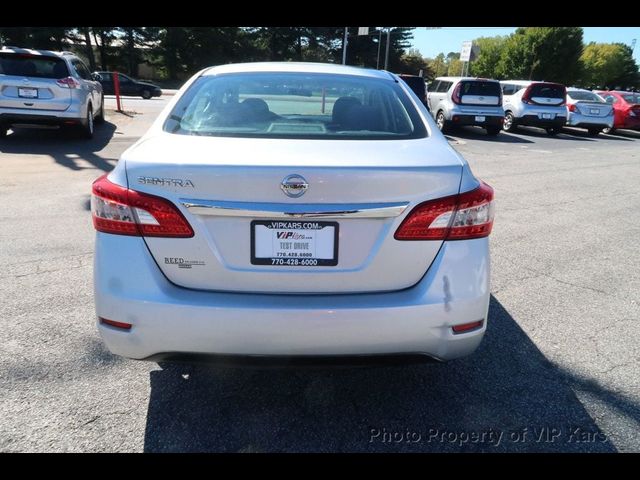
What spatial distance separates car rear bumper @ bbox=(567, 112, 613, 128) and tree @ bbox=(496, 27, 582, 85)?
42790mm

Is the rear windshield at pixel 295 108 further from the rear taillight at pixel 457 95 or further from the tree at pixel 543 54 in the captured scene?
the tree at pixel 543 54

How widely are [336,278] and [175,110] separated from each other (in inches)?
52.6

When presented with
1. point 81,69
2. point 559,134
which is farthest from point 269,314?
point 559,134

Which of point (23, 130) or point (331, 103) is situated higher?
point (331, 103)

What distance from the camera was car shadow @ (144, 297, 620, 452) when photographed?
2.15 m

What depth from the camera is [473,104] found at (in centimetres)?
1436

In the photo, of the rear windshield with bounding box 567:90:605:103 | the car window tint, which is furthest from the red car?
the car window tint

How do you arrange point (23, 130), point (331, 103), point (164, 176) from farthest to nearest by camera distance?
point (23, 130) < point (331, 103) < point (164, 176)

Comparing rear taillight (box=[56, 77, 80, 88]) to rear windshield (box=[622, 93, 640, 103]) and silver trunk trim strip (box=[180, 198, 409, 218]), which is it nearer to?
silver trunk trim strip (box=[180, 198, 409, 218])

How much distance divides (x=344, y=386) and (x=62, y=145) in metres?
9.01

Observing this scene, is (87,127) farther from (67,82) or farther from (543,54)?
(543,54)
